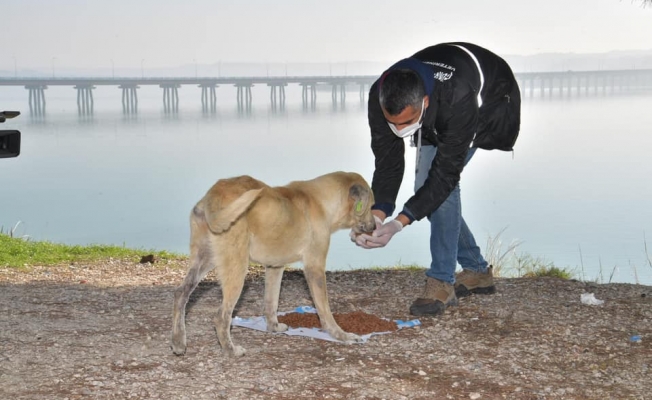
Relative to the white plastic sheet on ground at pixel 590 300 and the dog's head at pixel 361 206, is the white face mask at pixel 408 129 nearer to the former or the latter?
the dog's head at pixel 361 206

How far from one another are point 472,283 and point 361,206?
1.65 m

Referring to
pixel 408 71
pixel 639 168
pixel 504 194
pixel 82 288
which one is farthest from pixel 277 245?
pixel 639 168

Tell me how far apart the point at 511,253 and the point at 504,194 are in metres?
12.5

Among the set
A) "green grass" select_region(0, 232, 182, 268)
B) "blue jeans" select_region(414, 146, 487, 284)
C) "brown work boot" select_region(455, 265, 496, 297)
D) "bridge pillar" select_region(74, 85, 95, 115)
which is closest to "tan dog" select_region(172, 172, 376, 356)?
"blue jeans" select_region(414, 146, 487, 284)

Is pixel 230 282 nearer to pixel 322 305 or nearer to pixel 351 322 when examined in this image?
pixel 322 305

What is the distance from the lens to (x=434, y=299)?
602cm

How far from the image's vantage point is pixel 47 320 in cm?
587

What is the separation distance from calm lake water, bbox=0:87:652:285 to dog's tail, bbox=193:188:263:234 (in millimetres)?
3861

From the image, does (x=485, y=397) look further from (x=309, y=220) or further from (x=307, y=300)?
(x=307, y=300)

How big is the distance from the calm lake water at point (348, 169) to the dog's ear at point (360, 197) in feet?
9.08

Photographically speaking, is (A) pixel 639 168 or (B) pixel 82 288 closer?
(B) pixel 82 288

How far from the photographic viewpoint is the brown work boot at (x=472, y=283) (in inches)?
259

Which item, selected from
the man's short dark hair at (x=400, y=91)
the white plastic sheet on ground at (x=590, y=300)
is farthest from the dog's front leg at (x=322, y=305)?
the white plastic sheet on ground at (x=590, y=300)

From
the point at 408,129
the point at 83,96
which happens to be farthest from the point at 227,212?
the point at 83,96
